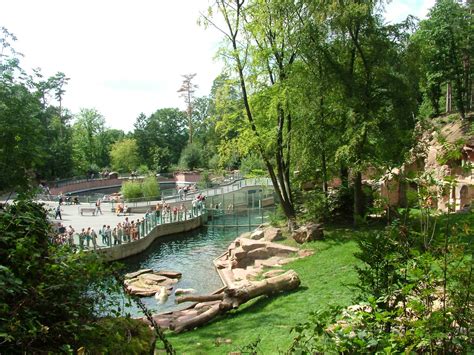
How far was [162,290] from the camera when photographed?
16.7 metres

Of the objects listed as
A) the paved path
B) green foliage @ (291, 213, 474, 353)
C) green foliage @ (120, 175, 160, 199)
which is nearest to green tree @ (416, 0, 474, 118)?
green foliage @ (120, 175, 160, 199)

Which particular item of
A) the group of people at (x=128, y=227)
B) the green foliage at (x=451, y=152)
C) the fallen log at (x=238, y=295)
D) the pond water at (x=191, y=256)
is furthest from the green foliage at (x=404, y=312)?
the group of people at (x=128, y=227)

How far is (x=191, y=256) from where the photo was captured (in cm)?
2402

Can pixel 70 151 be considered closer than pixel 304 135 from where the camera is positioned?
No

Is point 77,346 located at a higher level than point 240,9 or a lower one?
lower

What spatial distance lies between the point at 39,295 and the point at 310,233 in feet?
46.8

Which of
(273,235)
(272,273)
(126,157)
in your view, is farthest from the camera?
(126,157)

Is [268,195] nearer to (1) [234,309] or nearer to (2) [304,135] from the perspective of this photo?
(2) [304,135]

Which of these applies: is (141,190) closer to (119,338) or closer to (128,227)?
(128,227)

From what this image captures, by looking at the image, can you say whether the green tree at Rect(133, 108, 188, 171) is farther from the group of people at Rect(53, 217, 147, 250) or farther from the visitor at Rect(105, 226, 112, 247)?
the visitor at Rect(105, 226, 112, 247)

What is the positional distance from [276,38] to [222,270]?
399 inches

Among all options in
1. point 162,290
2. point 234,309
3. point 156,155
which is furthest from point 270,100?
point 156,155

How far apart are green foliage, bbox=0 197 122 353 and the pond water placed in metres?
10.4

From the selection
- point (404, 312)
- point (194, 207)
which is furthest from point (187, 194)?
point (404, 312)
